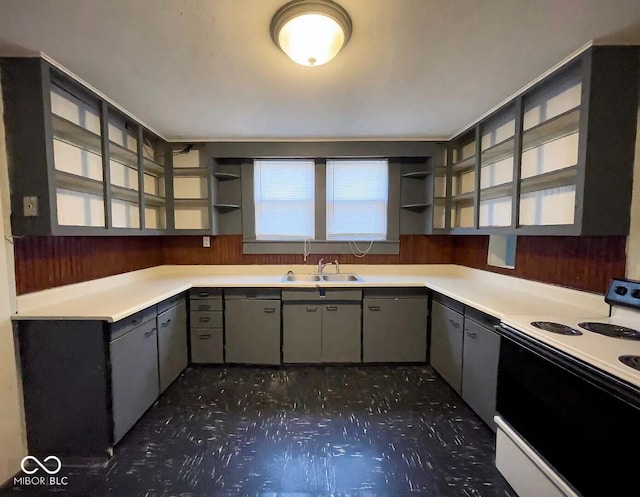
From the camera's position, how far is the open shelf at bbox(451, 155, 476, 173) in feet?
8.87

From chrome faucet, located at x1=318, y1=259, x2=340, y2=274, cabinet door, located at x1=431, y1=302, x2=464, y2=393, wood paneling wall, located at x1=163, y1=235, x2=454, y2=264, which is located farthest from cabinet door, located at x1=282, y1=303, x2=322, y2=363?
cabinet door, located at x1=431, y1=302, x2=464, y2=393

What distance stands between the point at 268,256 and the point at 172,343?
1.36 meters

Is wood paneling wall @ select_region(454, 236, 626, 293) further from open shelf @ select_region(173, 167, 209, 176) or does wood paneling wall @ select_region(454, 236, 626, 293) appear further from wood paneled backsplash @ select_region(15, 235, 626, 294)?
open shelf @ select_region(173, 167, 209, 176)

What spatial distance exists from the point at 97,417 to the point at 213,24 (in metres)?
2.31

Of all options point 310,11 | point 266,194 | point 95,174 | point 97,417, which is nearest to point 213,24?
point 310,11

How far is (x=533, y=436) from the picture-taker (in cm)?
141

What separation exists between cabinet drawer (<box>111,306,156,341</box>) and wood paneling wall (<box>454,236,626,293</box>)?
307 cm

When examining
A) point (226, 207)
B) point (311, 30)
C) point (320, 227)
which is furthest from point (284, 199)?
point (311, 30)

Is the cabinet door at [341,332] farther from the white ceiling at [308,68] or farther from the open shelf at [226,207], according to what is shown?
the white ceiling at [308,68]

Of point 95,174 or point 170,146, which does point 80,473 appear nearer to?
point 95,174

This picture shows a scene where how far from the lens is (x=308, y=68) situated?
1.70 metres

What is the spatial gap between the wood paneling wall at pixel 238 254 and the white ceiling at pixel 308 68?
4.77 feet

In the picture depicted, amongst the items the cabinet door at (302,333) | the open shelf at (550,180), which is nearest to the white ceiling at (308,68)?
the open shelf at (550,180)

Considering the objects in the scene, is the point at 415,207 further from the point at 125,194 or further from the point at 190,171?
the point at 125,194
